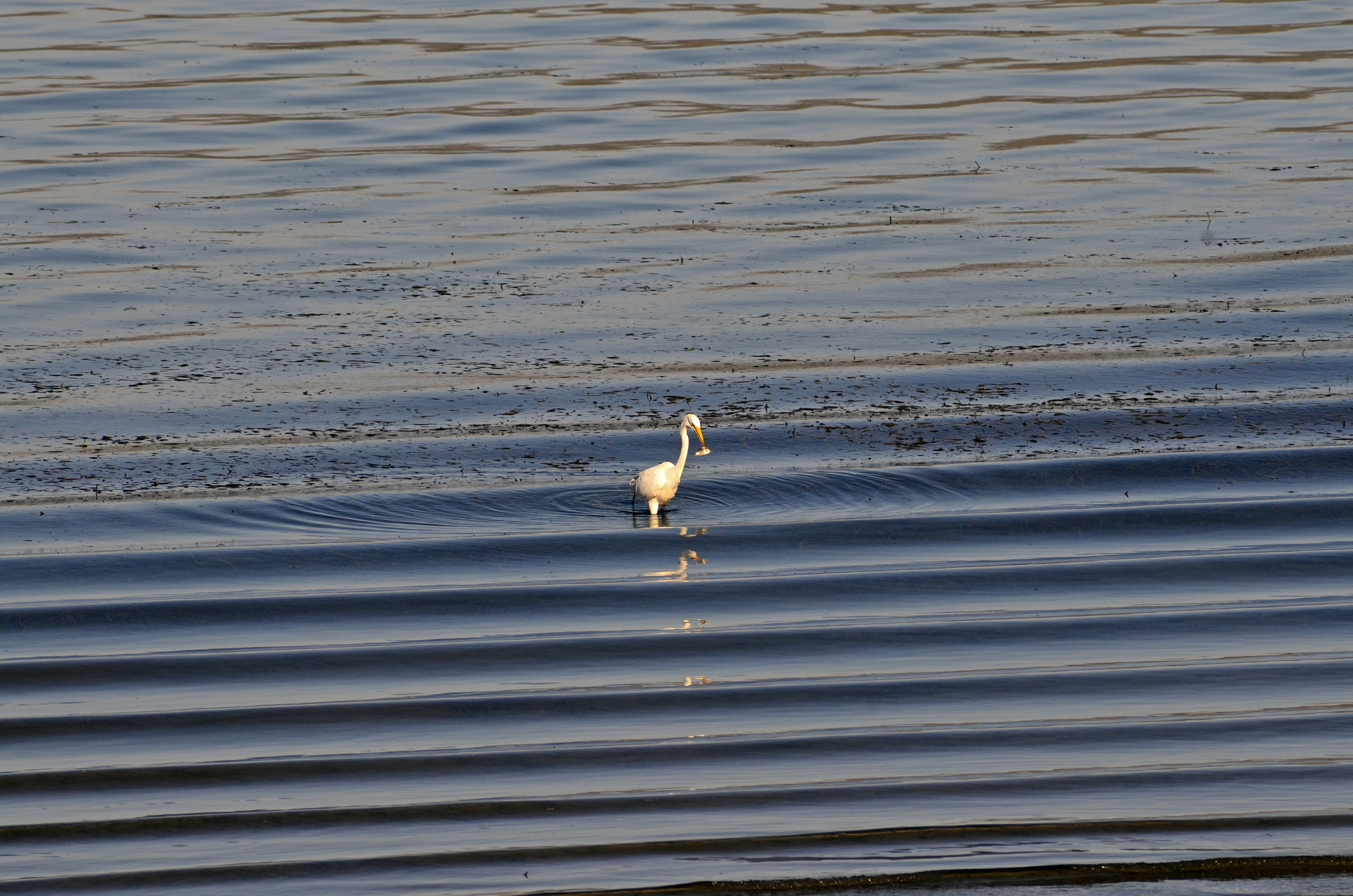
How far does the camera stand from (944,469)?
1333 centimetres

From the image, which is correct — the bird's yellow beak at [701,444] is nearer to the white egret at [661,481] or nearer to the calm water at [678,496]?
the white egret at [661,481]

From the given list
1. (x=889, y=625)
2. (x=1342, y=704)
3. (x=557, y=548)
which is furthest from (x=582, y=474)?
(x=1342, y=704)

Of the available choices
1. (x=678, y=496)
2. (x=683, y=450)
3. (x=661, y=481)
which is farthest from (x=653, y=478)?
(x=678, y=496)

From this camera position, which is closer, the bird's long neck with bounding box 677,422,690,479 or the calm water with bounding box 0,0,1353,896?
the calm water with bounding box 0,0,1353,896

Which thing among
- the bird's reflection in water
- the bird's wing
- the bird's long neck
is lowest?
the bird's reflection in water

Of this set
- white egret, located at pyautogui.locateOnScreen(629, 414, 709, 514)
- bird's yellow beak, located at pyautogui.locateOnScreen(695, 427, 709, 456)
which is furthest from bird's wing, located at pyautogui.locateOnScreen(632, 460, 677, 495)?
bird's yellow beak, located at pyautogui.locateOnScreen(695, 427, 709, 456)

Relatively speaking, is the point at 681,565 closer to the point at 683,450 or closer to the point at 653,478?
the point at 653,478

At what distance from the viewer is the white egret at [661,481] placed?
12.2 meters

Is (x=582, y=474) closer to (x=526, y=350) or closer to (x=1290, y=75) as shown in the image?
(x=526, y=350)

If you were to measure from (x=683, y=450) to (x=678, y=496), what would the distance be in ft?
1.72

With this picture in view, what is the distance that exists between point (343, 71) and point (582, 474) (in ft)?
66.3

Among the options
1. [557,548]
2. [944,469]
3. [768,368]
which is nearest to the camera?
[557,548]

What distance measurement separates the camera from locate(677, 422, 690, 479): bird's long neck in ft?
41.0

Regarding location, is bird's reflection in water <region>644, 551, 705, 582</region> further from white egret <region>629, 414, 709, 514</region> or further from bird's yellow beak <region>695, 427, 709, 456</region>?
bird's yellow beak <region>695, 427, 709, 456</region>
